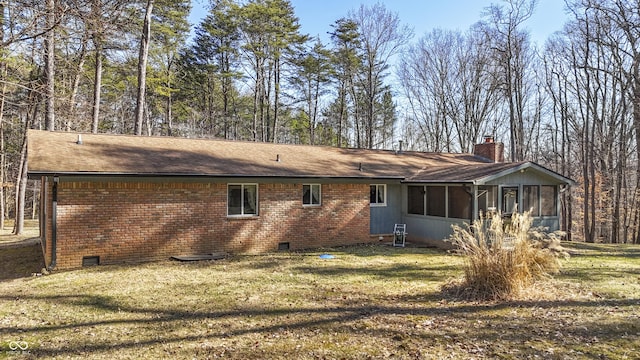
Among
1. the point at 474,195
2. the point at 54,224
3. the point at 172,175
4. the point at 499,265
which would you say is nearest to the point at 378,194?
the point at 474,195

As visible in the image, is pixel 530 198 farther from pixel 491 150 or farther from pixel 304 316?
pixel 304 316

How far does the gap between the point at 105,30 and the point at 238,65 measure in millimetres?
19773

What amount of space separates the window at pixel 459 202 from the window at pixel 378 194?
2.45 m

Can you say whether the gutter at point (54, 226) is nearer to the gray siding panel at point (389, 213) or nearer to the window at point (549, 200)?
the gray siding panel at point (389, 213)

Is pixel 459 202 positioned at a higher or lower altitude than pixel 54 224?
higher

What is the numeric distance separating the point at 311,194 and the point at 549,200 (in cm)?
867

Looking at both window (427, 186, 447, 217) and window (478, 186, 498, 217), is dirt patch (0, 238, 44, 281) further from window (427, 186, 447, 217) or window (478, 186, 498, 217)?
window (478, 186, 498, 217)

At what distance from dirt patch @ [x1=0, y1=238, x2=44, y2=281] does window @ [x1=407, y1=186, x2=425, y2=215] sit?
1153 cm

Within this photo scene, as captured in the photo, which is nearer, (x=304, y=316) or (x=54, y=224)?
(x=304, y=316)

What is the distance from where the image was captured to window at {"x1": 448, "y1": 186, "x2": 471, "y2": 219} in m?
12.4

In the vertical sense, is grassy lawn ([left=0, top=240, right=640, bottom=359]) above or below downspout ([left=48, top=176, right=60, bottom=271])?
below

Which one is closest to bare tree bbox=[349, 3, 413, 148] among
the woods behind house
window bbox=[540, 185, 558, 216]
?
the woods behind house

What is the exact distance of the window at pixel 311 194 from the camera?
12795 millimetres

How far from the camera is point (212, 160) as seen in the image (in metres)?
12.1
